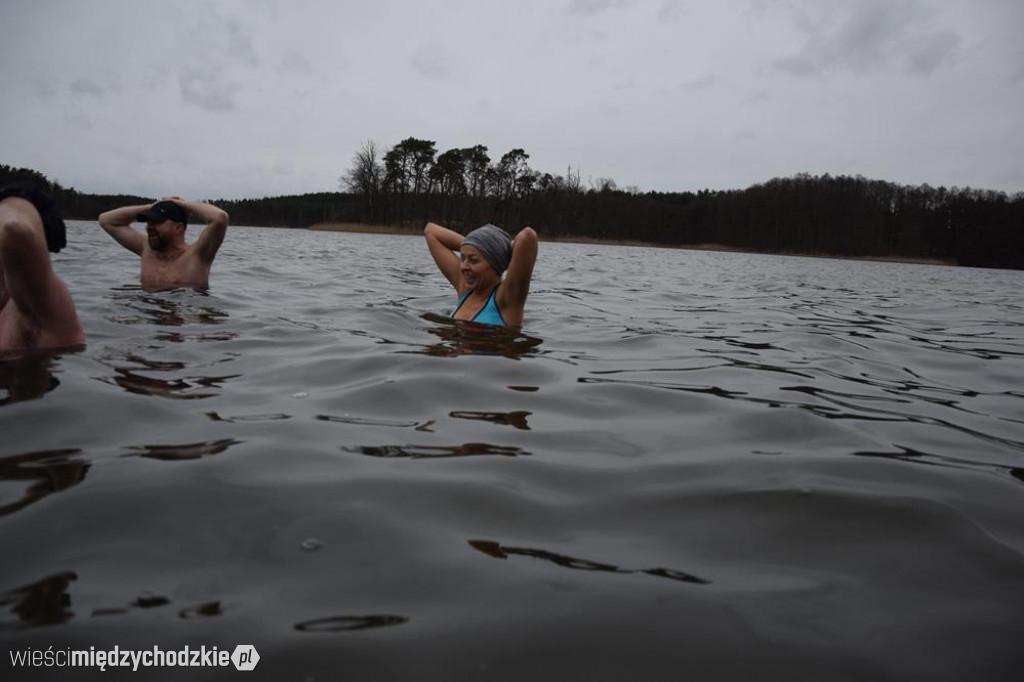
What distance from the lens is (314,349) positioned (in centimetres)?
423

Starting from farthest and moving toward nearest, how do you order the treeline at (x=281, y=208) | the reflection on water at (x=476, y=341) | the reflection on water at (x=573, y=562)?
the treeline at (x=281, y=208)
the reflection on water at (x=476, y=341)
the reflection on water at (x=573, y=562)

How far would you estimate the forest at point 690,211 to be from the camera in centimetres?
7200

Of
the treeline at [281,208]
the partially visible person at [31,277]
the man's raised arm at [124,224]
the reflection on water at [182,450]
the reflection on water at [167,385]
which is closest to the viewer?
the reflection on water at [182,450]

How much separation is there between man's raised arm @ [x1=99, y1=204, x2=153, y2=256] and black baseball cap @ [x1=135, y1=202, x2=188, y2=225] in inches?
3.4

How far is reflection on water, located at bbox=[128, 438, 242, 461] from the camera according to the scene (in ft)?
7.06

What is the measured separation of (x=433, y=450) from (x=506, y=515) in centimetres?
60

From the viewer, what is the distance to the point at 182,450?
2219 mm

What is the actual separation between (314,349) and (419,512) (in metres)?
2.63

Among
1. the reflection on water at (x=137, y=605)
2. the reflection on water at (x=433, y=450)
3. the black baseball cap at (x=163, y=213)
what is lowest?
the reflection on water at (x=137, y=605)

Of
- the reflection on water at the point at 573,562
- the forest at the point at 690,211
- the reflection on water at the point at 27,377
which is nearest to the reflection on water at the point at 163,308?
the reflection on water at the point at 27,377

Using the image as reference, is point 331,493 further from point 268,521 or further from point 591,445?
point 591,445

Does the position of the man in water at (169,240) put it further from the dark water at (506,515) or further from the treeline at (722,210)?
the treeline at (722,210)

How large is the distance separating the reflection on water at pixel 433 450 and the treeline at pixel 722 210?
72056 mm

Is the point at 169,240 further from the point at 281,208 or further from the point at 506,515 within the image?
the point at 281,208
